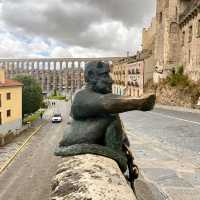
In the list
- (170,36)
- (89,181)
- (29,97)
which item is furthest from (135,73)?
(89,181)

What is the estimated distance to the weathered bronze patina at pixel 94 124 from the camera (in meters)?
2.94

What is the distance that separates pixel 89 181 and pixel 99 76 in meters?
1.17

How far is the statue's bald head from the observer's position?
3.04 m

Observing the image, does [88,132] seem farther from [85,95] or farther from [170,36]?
[170,36]

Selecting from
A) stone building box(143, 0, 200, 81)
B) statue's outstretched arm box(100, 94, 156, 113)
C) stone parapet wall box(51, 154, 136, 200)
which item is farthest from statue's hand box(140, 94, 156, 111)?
stone building box(143, 0, 200, 81)

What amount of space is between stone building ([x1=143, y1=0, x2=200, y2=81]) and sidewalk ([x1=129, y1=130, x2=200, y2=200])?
24.3 m

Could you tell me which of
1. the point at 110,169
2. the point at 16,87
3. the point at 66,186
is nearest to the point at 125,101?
the point at 110,169

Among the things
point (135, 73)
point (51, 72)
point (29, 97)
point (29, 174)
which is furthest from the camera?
point (51, 72)

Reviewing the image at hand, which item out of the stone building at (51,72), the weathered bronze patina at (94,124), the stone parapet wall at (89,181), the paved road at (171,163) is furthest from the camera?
the stone building at (51,72)

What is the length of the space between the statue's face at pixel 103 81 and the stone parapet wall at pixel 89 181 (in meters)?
0.65

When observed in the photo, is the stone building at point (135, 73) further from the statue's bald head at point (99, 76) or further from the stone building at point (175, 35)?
the statue's bald head at point (99, 76)

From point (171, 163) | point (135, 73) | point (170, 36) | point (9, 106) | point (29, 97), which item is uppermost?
point (170, 36)

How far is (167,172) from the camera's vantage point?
559 centimetres

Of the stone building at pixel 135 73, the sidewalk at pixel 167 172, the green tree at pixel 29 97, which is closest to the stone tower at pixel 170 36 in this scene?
the stone building at pixel 135 73
